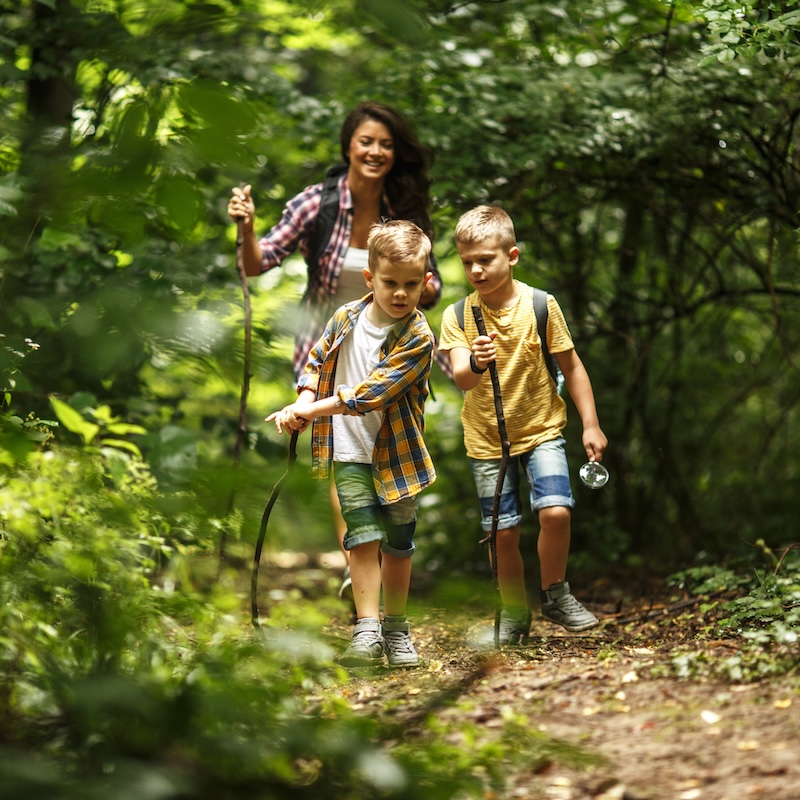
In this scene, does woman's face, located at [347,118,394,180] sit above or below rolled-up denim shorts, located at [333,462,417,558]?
above

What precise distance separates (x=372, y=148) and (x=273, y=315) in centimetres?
316

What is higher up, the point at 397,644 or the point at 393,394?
the point at 393,394

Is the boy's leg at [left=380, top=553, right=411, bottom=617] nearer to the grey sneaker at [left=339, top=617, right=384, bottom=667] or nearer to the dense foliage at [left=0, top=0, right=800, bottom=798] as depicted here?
the grey sneaker at [left=339, top=617, right=384, bottom=667]

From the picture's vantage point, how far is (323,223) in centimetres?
407

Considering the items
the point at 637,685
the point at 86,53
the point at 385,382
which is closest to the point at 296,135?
the point at 385,382

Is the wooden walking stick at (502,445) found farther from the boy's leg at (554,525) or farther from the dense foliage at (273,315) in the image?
the dense foliage at (273,315)

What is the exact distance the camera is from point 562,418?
363 cm

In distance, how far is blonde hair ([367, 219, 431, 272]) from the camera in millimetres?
3133

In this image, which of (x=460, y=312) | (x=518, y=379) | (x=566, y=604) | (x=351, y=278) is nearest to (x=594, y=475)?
(x=518, y=379)

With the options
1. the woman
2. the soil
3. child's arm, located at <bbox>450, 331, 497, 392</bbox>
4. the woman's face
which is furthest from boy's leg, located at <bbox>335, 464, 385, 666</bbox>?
the woman's face

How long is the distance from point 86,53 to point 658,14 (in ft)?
15.4

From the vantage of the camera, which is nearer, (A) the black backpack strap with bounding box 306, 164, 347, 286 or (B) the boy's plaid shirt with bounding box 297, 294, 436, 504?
(B) the boy's plaid shirt with bounding box 297, 294, 436, 504

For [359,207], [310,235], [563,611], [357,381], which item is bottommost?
[563,611]

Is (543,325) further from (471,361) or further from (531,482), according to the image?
(531,482)
